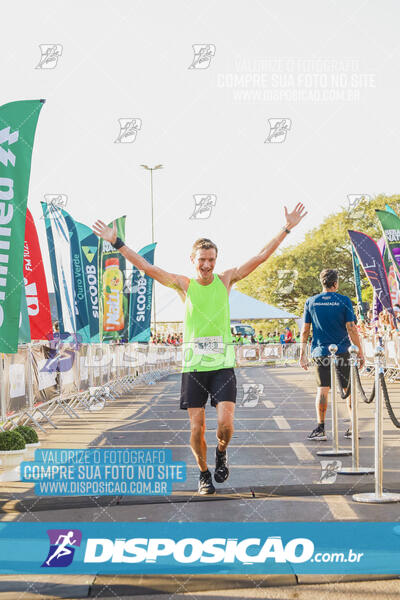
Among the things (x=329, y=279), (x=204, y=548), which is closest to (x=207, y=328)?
(x=204, y=548)

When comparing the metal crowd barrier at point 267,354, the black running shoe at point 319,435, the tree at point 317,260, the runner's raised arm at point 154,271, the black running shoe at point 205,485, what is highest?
the tree at point 317,260

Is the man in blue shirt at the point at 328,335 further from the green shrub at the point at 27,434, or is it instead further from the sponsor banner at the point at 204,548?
the sponsor banner at the point at 204,548

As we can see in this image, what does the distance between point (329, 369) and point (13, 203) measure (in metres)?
4.17

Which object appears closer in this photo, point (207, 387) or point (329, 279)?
point (207, 387)

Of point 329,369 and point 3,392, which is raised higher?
point 329,369

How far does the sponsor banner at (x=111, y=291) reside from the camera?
2116cm

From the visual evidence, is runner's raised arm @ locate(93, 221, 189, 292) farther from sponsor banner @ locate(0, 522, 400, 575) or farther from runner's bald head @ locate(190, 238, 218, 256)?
sponsor banner @ locate(0, 522, 400, 575)

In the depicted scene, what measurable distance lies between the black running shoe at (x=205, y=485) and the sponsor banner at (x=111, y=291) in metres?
14.2

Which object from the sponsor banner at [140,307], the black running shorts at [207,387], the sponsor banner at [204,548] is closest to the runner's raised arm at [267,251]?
the black running shorts at [207,387]

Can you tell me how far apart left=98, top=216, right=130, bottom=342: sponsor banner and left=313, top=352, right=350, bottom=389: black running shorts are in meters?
11.8

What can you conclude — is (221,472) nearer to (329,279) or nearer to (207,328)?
(207,328)

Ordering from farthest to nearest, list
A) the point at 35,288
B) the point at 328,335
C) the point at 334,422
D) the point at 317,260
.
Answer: the point at 317,260, the point at 35,288, the point at 328,335, the point at 334,422

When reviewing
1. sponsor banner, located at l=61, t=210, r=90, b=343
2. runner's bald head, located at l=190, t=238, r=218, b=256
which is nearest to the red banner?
sponsor banner, located at l=61, t=210, r=90, b=343

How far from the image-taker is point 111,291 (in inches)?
850
